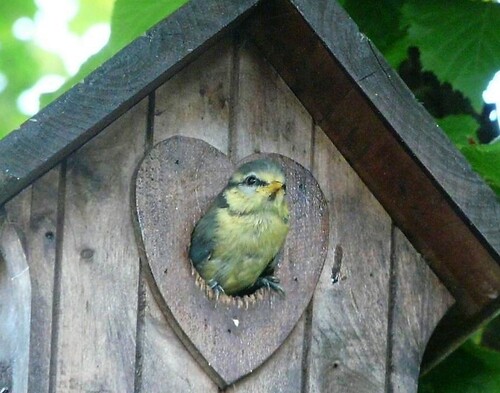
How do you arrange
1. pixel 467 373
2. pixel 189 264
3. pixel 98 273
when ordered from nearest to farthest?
pixel 98 273 < pixel 189 264 < pixel 467 373

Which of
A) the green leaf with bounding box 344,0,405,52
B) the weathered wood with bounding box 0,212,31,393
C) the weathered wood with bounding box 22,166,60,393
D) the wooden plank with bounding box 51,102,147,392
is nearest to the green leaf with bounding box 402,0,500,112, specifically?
the green leaf with bounding box 344,0,405,52

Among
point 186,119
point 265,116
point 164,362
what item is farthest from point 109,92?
point 164,362

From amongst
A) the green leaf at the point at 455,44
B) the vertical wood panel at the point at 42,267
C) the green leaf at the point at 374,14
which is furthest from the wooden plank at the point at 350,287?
the vertical wood panel at the point at 42,267

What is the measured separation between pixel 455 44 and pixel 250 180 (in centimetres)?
79

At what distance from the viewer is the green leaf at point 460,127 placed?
363 cm

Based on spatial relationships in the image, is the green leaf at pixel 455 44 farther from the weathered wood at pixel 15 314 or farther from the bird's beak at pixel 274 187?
the weathered wood at pixel 15 314

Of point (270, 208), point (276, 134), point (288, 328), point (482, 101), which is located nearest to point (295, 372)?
point (288, 328)

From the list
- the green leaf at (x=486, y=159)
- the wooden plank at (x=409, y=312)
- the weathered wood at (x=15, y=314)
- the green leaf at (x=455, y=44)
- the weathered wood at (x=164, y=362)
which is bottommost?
the wooden plank at (x=409, y=312)

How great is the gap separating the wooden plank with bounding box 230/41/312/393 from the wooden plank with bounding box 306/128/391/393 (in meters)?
0.05

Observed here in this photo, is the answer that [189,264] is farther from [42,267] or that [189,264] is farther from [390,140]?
[390,140]

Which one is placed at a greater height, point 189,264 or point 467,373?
point 189,264

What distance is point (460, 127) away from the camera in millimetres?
3654

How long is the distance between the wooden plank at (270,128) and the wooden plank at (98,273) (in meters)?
0.35

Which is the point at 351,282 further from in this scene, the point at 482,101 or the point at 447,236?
the point at 482,101
